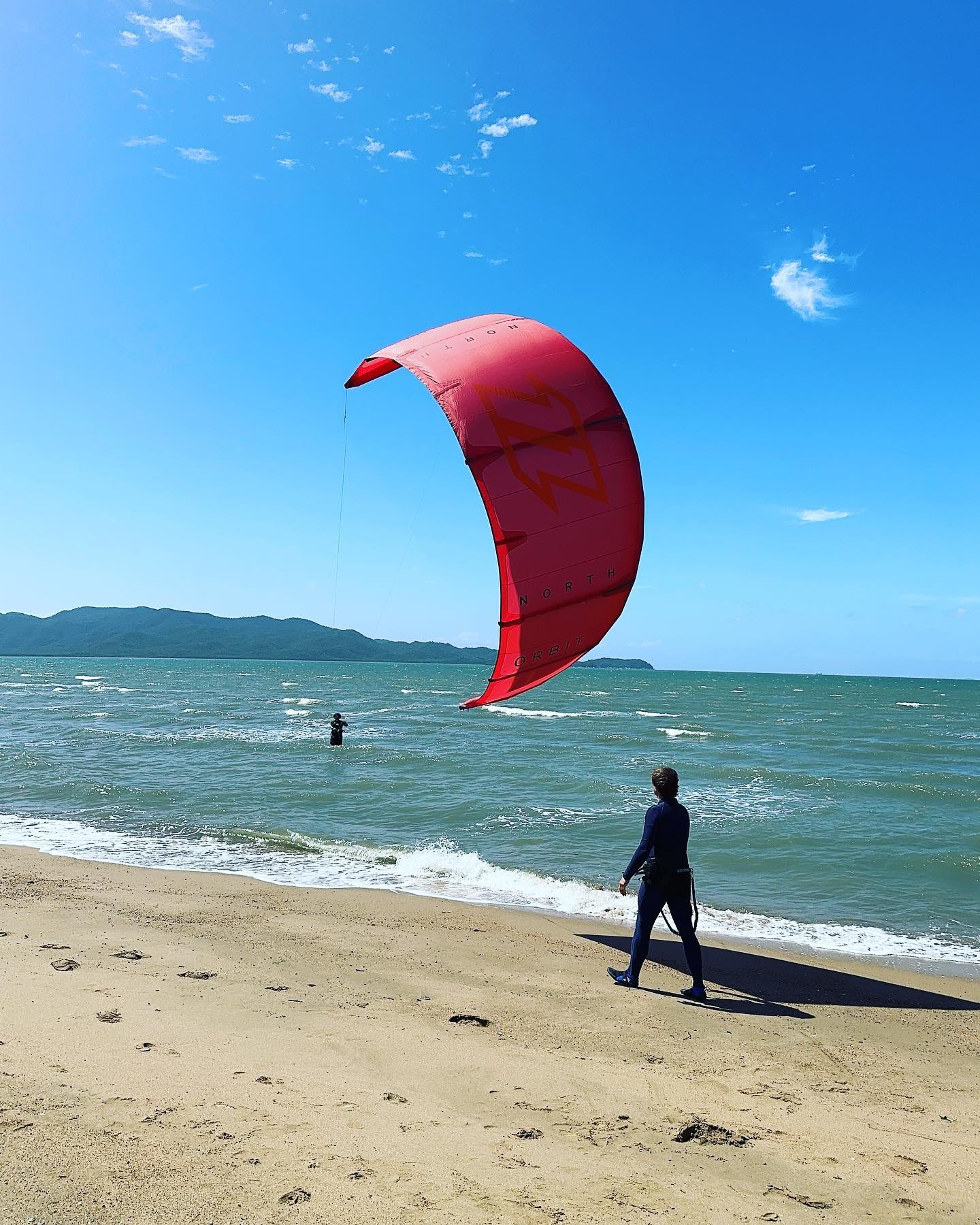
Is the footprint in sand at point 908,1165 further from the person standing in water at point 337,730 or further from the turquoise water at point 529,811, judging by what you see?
Result: the person standing in water at point 337,730

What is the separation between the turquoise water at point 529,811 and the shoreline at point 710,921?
0.08 meters

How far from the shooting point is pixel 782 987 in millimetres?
6676

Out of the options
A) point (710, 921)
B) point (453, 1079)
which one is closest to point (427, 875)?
point (710, 921)

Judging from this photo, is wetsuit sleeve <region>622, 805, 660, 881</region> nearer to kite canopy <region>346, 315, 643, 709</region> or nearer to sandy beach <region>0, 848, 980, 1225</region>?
sandy beach <region>0, 848, 980, 1225</region>

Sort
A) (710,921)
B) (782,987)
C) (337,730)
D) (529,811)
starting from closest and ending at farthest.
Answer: (782,987), (710,921), (529,811), (337,730)

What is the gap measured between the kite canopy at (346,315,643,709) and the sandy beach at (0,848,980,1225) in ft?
7.94

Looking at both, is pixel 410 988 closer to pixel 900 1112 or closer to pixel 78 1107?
pixel 78 1107

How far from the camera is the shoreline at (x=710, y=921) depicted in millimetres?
7496

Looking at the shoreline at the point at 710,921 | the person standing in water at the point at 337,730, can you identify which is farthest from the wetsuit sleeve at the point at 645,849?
the person standing in water at the point at 337,730

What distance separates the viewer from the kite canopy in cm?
626

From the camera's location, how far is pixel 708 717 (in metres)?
43.8

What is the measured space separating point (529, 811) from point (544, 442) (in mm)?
9624

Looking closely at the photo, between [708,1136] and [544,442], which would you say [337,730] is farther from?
[708,1136]

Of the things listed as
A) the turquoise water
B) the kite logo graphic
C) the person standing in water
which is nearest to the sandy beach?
the turquoise water
